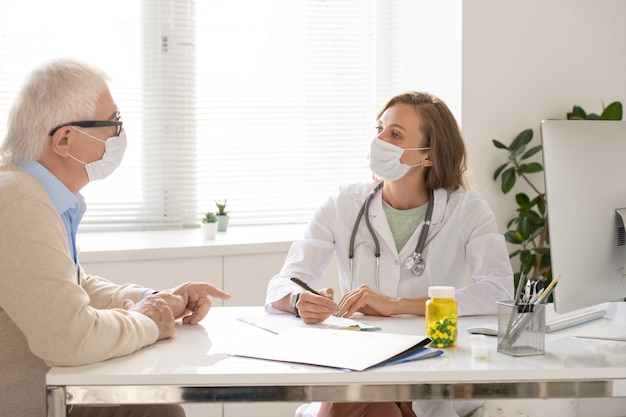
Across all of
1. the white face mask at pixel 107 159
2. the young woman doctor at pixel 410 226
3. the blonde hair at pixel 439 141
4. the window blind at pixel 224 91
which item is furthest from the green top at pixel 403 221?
the window blind at pixel 224 91

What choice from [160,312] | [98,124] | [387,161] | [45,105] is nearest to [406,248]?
[387,161]

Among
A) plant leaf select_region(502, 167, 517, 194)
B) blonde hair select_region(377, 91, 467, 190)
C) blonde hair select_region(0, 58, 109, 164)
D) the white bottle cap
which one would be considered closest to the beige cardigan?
blonde hair select_region(0, 58, 109, 164)

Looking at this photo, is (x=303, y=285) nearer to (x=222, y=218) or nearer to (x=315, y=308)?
(x=315, y=308)

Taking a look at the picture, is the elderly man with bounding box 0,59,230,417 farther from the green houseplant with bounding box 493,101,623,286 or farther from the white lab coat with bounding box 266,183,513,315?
the green houseplant with bounding box 493,101,623,286

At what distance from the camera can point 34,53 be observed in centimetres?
398

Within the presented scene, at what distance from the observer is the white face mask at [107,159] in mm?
2148

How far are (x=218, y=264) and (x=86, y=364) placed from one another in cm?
202

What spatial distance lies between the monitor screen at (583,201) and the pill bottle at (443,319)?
27 cm

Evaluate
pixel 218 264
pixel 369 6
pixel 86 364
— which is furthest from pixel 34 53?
pixel 86 364

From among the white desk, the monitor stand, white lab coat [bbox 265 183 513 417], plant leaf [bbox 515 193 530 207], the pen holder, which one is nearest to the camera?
the white desk

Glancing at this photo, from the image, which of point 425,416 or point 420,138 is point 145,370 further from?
point 420,138

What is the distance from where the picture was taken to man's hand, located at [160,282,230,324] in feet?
7.43

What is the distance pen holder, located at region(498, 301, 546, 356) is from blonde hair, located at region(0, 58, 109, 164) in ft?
3.82

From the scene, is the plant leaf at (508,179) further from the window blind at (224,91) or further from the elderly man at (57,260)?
the elderly man at (57,260)
